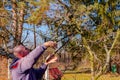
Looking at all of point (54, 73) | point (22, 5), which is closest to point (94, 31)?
point (54, 73)

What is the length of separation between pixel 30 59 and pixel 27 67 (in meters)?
0.13

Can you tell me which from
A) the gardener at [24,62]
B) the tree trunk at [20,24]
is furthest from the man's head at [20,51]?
the tree trunk at [20,24]

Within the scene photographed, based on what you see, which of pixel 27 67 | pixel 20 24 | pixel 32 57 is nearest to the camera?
pixel 32 57

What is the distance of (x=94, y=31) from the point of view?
830 cm

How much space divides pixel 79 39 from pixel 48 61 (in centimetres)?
313

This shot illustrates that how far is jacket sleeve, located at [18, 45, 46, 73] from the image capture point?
155 inches

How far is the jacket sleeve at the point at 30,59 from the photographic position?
3.93 metres

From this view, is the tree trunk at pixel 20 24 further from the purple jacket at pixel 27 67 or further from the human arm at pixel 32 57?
the human arm at pixel 32 57

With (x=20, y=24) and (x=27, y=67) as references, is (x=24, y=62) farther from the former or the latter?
(x=20, y=24)

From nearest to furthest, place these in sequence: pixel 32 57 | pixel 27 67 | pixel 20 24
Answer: pixel 32 57
pixel 27 67
pixel 20 24

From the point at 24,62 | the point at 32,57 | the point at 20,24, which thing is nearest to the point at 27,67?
the point at 24,62

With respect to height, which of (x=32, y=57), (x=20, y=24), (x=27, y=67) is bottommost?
(x=27, y=67)

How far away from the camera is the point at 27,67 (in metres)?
4.05

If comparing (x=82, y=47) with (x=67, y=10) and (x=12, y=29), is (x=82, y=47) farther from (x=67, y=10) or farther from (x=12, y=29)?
(x=12, y=29)
